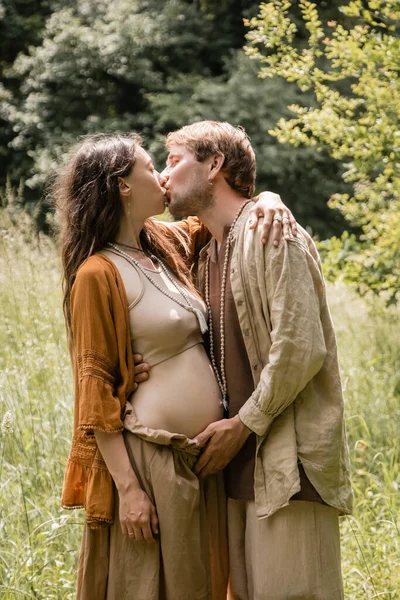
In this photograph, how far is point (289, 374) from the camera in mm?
2326

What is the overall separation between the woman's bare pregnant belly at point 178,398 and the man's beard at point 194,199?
0.50 meters

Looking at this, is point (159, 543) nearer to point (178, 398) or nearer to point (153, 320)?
point (178, 398)

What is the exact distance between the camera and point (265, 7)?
4.38 meters

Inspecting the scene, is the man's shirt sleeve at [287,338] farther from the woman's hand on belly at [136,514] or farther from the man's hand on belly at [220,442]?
the woman's hand on belly at [136,514]

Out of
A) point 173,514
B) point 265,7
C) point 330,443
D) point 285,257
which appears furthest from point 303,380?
point 265,7

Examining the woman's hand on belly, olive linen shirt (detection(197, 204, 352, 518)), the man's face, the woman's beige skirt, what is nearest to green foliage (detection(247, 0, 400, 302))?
the man's face

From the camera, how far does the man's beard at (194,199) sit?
2.66m

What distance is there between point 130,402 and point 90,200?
0.66 m

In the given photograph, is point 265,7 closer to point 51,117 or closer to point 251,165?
point 251,165

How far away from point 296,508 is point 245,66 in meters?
13.2

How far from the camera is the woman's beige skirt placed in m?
2.38

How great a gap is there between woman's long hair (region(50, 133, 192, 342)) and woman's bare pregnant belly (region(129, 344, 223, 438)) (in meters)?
0.35

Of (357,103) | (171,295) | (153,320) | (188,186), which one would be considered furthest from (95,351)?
(357,103)

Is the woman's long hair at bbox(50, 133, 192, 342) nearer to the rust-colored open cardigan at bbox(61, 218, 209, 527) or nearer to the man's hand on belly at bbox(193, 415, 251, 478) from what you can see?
the rust-colored open cardigan at bbox(61, 218, 209, 527)
